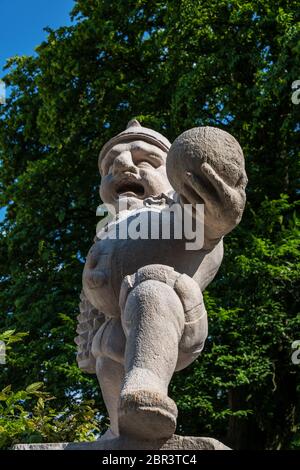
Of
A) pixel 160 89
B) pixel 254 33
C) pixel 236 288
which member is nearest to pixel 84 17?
pixel 160 89

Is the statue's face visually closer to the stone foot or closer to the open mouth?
the open mouth

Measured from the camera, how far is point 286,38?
9430mm

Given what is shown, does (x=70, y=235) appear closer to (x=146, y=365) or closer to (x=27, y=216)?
(x=27, y=216)

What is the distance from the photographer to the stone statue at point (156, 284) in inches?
96.4

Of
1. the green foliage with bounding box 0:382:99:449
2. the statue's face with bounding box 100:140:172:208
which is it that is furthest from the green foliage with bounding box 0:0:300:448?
the statue's face with bounding box 100:140:172:208

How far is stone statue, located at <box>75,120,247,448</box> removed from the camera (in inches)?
96.4

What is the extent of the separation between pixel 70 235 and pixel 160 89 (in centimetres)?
256

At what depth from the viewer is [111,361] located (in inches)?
126

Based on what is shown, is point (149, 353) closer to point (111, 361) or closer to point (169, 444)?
point (169, 444)

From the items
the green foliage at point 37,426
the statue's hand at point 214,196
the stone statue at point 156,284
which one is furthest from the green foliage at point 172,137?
the statue's hand at point 214,196

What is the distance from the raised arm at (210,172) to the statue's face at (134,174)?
0.67 metres

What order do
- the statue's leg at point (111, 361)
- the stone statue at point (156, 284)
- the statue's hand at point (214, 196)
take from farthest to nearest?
1. the statue's leg at point (111, 361)
2. the statue's hand at point (214, 196)
3. the stone statue at point (156, 284)

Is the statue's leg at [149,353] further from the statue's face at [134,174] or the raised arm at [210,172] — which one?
the statue's face at [134,174]

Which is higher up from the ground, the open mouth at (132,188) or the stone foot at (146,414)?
the open mouth at (132,188)
